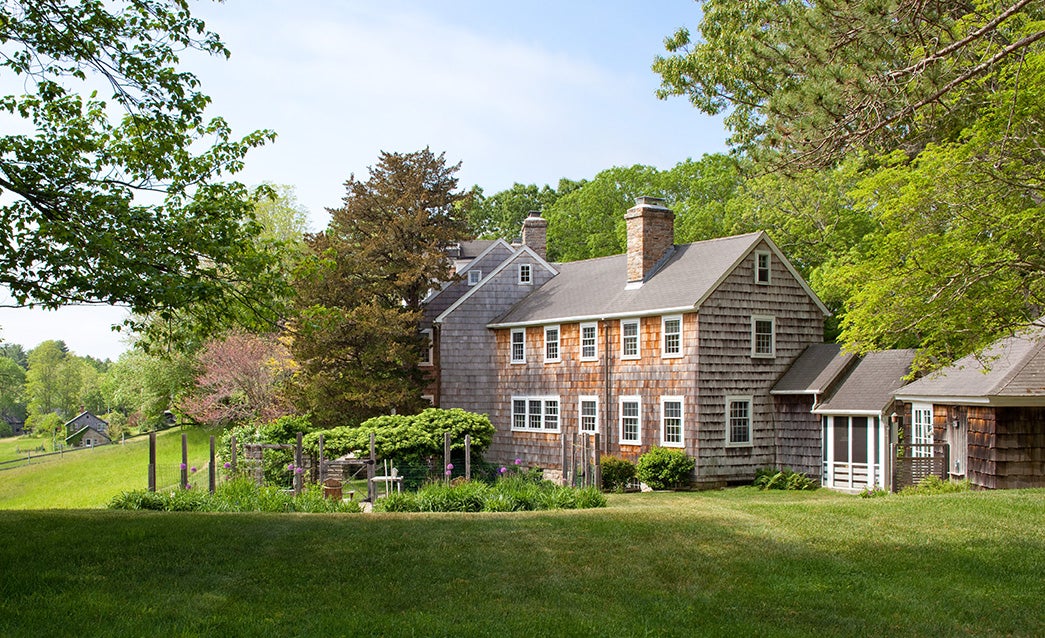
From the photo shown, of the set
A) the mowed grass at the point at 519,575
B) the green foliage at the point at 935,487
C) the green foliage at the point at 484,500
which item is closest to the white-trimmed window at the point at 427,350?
the green foliage at the point at 484,500

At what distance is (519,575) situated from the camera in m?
10.9

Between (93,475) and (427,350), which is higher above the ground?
(427,350)

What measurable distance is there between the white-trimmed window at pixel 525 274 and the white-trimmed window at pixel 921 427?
1733 centimetres

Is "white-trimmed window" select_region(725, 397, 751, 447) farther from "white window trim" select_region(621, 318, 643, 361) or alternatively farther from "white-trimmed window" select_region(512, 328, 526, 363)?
"white-trimmed window" select_region(512, 328, 526, 363)

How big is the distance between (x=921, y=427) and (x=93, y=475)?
37.7 meters

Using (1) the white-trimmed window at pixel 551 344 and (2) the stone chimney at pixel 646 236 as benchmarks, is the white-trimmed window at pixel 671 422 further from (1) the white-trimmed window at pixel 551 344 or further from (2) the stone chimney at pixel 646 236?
(1) the white-trimmed window at pixel 551 344

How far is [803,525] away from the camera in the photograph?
1444 cm

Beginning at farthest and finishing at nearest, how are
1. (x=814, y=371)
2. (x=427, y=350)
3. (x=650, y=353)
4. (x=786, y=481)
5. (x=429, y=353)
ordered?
(x=429, y=353), (x=427, y=350), (x=650, y=353), (x=814, y=371), (x=786, y=481)

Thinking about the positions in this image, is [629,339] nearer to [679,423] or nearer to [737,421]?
[679,423]

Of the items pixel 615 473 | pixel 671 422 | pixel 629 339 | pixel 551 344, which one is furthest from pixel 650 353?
pixel 551 344

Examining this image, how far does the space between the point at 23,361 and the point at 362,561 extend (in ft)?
664

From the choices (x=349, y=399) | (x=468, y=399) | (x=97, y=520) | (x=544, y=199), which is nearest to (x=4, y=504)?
(x=349, y=399)

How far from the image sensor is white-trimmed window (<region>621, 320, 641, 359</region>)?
32219 mm

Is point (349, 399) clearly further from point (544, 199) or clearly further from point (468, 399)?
point (544, 199)
